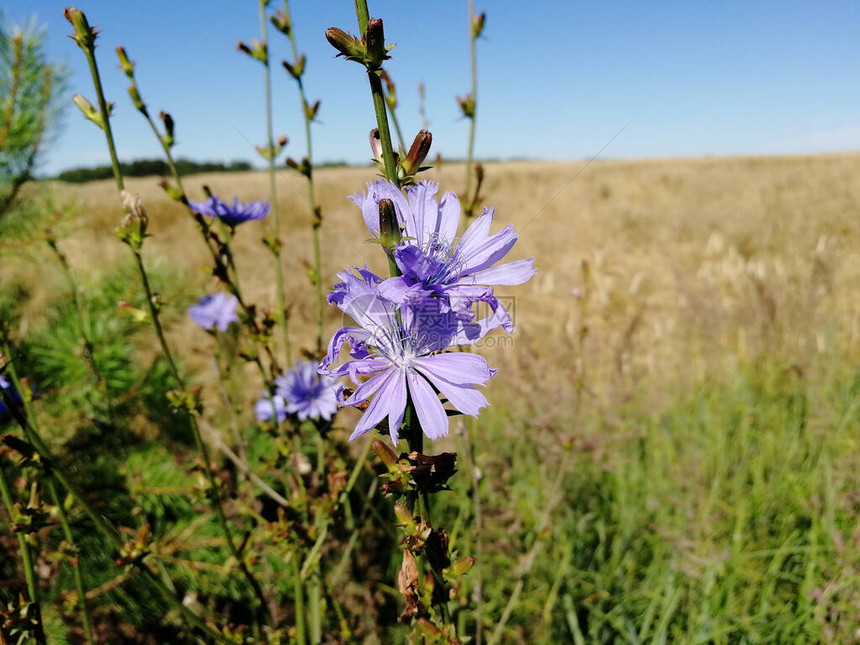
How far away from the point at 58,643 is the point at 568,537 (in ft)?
8.53

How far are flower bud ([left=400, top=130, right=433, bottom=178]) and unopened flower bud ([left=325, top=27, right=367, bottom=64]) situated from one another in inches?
6.7

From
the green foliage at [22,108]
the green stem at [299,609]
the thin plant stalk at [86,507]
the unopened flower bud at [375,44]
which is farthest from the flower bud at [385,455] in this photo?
the green foliage at [22,108]

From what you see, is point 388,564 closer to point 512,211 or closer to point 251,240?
point 251,240

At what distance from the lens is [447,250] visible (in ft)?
3.48

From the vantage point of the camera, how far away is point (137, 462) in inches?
106

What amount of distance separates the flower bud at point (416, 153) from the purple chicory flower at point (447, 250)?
0.05 meters

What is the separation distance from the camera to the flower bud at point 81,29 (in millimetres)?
1352

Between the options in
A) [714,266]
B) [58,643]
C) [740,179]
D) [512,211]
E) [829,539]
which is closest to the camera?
[58,643]

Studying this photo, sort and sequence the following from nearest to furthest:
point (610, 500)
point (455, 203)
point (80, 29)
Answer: point (455, 203)
point (80, 29)
point (610, 500)

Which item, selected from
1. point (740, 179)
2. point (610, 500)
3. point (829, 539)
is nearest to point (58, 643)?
point (610, 500)

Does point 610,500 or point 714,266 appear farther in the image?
point 714,266

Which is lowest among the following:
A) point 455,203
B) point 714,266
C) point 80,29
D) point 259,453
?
point 259,453

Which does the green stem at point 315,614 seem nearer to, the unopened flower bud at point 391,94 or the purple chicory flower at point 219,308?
the unopened flower bud at point 391,94

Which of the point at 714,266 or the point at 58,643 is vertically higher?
the point at 714,266
